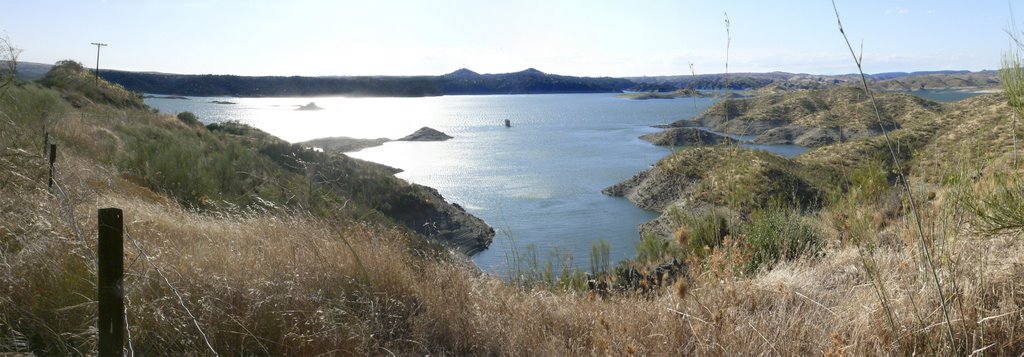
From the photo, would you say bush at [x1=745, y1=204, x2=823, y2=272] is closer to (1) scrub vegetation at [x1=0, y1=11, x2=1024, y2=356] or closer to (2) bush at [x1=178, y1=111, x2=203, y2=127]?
(1) scrub vegetation at [x1=0, y1=11, x2=1024, y2=356]

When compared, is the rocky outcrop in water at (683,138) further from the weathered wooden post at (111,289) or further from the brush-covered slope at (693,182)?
the weathered wooden post at (111,289)

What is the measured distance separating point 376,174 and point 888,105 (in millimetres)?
37087

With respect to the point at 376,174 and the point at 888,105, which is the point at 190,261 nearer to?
the point at 376,174

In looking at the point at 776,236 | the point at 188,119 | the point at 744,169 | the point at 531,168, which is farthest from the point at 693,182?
the point at 188,119

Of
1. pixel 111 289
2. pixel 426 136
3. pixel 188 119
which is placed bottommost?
pixel 111 289

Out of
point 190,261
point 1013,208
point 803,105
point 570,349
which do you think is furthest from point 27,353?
point 803,105

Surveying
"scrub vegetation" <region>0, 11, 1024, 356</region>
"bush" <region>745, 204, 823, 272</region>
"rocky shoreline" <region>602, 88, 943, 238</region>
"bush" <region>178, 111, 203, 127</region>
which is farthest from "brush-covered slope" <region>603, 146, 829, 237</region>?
"bush" <region>178, 111, 203, 127</region>

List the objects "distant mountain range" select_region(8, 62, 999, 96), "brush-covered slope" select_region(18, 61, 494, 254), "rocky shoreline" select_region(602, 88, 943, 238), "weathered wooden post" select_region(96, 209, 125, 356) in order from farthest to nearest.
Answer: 1. "distant mountain range" select_region(8, 62, 999, 96)
2. "brush-covered slope" select_region(18, 61, 494, 254)
3. "rocky shoreline" select_region(602, 88, 943, 238)
4. "weathered wooden post" select_region(96, 209, 125, 356)

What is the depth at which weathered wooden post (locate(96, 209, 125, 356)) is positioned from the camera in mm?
2797

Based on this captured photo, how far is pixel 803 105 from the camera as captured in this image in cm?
6047

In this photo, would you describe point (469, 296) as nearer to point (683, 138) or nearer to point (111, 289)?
point (111, 289)

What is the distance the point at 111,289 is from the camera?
284 centimetres

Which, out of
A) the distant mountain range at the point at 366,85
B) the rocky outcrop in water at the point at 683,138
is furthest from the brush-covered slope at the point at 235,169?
the distant mountain range at the point at 366,85

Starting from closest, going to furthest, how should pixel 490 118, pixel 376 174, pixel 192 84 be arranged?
pixel 376 174 → pixel 490 118 → pixel 192 84
